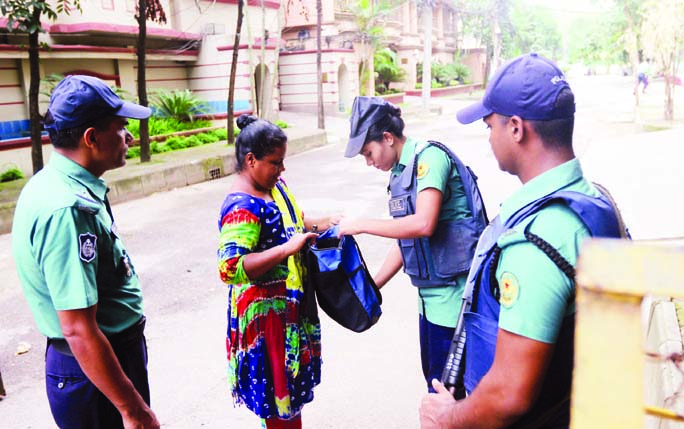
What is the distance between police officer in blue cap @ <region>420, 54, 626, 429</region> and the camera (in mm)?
1263

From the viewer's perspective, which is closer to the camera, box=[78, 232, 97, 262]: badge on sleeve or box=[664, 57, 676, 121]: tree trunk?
box=[78, 232, 97, 262]: badge on sleeve

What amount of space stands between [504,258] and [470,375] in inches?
16.1

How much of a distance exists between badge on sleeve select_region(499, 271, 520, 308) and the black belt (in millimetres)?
1348

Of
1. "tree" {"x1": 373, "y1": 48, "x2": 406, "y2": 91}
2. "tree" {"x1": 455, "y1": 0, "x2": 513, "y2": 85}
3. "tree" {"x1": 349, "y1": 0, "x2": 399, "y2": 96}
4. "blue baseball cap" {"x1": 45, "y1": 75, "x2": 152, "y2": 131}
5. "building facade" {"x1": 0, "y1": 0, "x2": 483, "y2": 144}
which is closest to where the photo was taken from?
"blue baseball cap" {"x1": 45, "y1": 75, "x2": 152, "y2": 131}

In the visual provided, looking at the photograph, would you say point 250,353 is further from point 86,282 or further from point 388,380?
point 388,380

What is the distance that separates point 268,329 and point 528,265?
1.41m

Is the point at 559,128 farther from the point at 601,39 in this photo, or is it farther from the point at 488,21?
the point at 601,39

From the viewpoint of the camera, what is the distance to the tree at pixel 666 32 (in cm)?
1462

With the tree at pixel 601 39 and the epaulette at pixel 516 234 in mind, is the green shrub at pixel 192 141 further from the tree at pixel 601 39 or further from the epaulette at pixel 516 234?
the tree at pixel 601 39

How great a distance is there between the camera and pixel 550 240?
127cm

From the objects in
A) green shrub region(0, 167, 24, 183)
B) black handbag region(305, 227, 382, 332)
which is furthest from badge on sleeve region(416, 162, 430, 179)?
green shrub region(0, 167, 24, 183)

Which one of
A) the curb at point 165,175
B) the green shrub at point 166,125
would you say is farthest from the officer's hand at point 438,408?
the green shrub at point 166,125

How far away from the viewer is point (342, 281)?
→ 2.46 metres

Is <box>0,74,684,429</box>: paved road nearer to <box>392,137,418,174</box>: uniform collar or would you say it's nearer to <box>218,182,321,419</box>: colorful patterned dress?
<box>218,182,321,419</box>: colorful patterned dress
